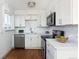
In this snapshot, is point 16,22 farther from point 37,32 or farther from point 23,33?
point 37,32

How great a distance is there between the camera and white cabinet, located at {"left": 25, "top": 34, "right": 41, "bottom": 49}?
775 centimetres

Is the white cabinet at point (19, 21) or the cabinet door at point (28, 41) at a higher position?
the white cabinet at point (19, 21)

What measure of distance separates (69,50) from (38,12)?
5.76 meters

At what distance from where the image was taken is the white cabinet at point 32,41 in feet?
25.4

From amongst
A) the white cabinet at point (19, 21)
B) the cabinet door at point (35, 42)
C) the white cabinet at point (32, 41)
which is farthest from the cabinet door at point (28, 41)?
the white cabinet at point (19, 21)

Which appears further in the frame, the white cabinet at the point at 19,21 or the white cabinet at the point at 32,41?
the white cabinet at the point at 19,21

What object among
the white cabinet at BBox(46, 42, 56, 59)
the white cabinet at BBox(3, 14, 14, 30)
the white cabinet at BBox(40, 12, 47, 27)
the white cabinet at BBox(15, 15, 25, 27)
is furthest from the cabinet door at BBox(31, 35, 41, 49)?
the white cabinet at BBox(46, 42, 56, 59)

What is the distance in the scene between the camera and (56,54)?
7.95ft

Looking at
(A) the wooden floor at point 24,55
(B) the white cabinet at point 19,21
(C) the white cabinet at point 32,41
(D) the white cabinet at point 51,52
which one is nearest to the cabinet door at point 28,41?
(C) the white cabinet at point 32,41

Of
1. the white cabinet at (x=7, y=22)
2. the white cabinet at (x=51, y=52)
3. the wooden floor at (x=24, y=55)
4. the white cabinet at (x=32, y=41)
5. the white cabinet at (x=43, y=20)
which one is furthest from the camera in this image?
the white cabinet at (x=43, y=20)

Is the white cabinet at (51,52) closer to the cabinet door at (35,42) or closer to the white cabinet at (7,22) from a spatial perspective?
the white cabinet at (7,22)

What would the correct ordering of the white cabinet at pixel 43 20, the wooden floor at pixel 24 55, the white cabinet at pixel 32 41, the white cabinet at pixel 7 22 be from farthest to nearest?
the white cabinet at pixel 43 20 < the white cabinet at pixel 32 41 < the white cabinet at pixel 7 22 < the wooden floor at pixel 24 55

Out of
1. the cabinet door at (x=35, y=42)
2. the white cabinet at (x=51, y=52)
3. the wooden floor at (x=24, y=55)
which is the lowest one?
the wooden floor at (x=24, y=55)

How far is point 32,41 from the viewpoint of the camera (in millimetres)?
7762
